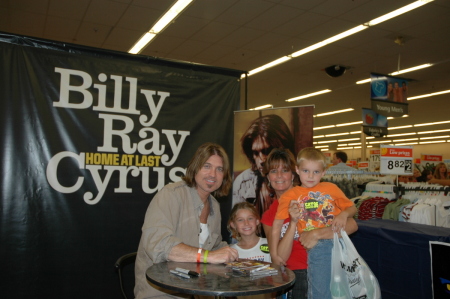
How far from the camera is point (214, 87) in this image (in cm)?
377

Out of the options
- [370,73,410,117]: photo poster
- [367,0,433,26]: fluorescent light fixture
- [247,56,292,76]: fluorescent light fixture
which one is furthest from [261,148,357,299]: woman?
[247,56,292,76]: fluorescent light fixture

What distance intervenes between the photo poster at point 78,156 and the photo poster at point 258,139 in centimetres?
58

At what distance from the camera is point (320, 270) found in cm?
227

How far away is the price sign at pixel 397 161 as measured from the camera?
4547 millimetres

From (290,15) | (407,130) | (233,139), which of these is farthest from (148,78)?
(407,130)

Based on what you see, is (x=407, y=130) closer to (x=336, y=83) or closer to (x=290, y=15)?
(x=336, y=83)

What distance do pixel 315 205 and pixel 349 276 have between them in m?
0.45

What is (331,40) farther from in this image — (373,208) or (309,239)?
(309,239)

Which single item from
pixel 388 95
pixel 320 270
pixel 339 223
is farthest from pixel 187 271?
pixel 388 95

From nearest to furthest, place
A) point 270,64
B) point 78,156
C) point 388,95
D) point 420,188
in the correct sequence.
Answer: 1. point 78,156
2. point 420,188
3. point 388,95
4. point 270,64

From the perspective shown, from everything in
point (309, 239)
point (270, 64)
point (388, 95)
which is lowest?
point (309, 239)

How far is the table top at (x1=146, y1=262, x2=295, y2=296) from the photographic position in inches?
63.9

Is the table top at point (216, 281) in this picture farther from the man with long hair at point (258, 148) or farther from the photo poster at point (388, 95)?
the photo poster at point (388, 95)

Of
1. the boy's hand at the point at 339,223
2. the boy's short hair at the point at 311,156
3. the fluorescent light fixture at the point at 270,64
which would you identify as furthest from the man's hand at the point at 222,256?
the fluorescent light fixture at the point at 270,64
